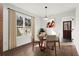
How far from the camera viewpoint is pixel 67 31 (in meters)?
3.42

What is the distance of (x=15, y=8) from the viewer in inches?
128

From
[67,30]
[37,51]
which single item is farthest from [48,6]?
[37,51]

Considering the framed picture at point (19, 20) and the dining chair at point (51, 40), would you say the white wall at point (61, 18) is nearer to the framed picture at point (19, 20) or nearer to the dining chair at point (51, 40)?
the dining chair at point (51, 40)

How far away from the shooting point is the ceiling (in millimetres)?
3213

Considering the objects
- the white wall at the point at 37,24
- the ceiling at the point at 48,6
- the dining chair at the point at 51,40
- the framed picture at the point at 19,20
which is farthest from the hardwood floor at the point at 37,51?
the ceiling at the point at 48,6

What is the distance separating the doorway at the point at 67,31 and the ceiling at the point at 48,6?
0.36m

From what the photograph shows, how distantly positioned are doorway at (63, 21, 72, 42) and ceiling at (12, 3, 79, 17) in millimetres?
361

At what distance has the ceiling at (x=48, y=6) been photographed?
10.5 ft

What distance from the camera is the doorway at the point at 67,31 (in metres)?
3.40

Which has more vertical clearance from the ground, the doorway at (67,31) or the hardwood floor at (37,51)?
the doorway at (67,31)

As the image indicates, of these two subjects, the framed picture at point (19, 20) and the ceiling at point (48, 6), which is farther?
the framed picture at point (19, 20)

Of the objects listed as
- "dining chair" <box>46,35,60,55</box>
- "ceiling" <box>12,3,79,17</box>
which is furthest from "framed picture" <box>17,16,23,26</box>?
"dining chair" <box>46,35,60,55</box>

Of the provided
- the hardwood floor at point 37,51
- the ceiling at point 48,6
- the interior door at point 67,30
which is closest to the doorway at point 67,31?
the interior door at point 67,30

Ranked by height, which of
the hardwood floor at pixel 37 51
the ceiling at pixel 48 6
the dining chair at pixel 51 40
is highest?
the ceiling at pixel 48 6
